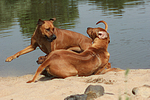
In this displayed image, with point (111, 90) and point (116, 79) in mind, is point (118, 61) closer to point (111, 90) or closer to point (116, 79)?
point (116, 79)

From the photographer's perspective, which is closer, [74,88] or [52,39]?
[74,88]

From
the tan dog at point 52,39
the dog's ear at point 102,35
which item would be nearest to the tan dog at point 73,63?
the dog's ear at point 102,35

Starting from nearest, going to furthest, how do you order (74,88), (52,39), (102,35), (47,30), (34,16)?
(74,88), (102,35), (52,39), (47,30), (34,16)

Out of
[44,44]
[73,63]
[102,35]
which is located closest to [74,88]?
[73,63]

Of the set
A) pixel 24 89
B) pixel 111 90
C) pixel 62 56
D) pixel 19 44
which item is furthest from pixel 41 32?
pixel 19 44

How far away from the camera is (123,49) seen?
1065 cm

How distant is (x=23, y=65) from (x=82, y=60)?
3940mm

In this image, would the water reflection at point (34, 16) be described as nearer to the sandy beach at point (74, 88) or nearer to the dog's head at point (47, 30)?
the dog's head at point (47, 30)

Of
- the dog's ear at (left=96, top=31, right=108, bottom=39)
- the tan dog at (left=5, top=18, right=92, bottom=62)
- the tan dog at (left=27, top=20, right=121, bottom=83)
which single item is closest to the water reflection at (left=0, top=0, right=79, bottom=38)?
the tan dog at (left=5, top=18, right=92, bottom=62)

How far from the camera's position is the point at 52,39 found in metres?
7.73


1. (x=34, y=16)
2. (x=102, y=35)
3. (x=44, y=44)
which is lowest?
(x=34, y=16)

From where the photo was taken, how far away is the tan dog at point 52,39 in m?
7.87

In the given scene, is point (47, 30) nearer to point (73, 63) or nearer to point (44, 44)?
point (44, 44)

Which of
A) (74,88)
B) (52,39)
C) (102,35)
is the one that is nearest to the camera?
(74,88)
